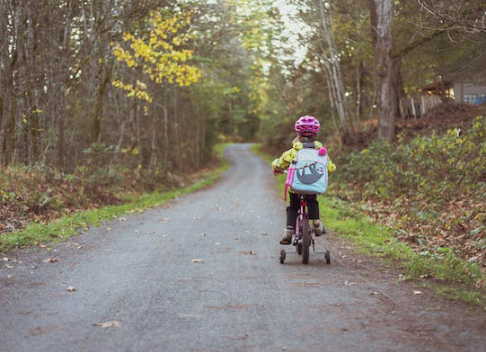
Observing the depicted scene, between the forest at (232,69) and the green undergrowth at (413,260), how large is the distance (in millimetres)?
413

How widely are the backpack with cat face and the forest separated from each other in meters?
2.62

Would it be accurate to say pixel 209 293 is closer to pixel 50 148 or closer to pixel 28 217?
pixel 28 217

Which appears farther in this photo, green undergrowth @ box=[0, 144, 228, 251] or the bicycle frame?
green undergrowth @ box=[0, 144, 228, 251]

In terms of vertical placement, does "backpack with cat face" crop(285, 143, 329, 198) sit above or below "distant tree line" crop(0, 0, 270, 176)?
below

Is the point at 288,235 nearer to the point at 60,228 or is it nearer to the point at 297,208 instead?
the point at 297,208

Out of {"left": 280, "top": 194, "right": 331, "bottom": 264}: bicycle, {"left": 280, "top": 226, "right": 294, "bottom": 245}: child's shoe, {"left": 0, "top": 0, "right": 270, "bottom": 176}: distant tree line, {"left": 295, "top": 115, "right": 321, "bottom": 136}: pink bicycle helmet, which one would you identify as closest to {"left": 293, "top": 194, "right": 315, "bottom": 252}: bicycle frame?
{"left": 280, "top": 194, "right": 331, "bottom": 264}: bicycle

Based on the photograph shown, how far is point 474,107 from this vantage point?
80.3 ft

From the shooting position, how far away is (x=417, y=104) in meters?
29.0

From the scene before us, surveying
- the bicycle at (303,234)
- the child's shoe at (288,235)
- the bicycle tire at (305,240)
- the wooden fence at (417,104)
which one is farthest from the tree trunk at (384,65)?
the bicycle tire at (305,240)

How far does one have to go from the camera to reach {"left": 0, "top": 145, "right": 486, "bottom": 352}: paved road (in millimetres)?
4609

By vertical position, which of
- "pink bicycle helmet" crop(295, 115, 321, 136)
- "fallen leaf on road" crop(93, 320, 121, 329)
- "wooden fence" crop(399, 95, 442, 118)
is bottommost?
"fallen leaf on road" crop(93, 320, 121, 329)

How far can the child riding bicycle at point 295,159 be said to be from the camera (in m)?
8.02

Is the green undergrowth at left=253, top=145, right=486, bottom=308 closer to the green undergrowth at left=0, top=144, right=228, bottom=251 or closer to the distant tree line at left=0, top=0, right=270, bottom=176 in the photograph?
the green undergrowth at left=0, top=144, right=228, bottom=251

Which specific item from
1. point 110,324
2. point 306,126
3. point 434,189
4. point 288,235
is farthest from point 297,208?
point 434,189
